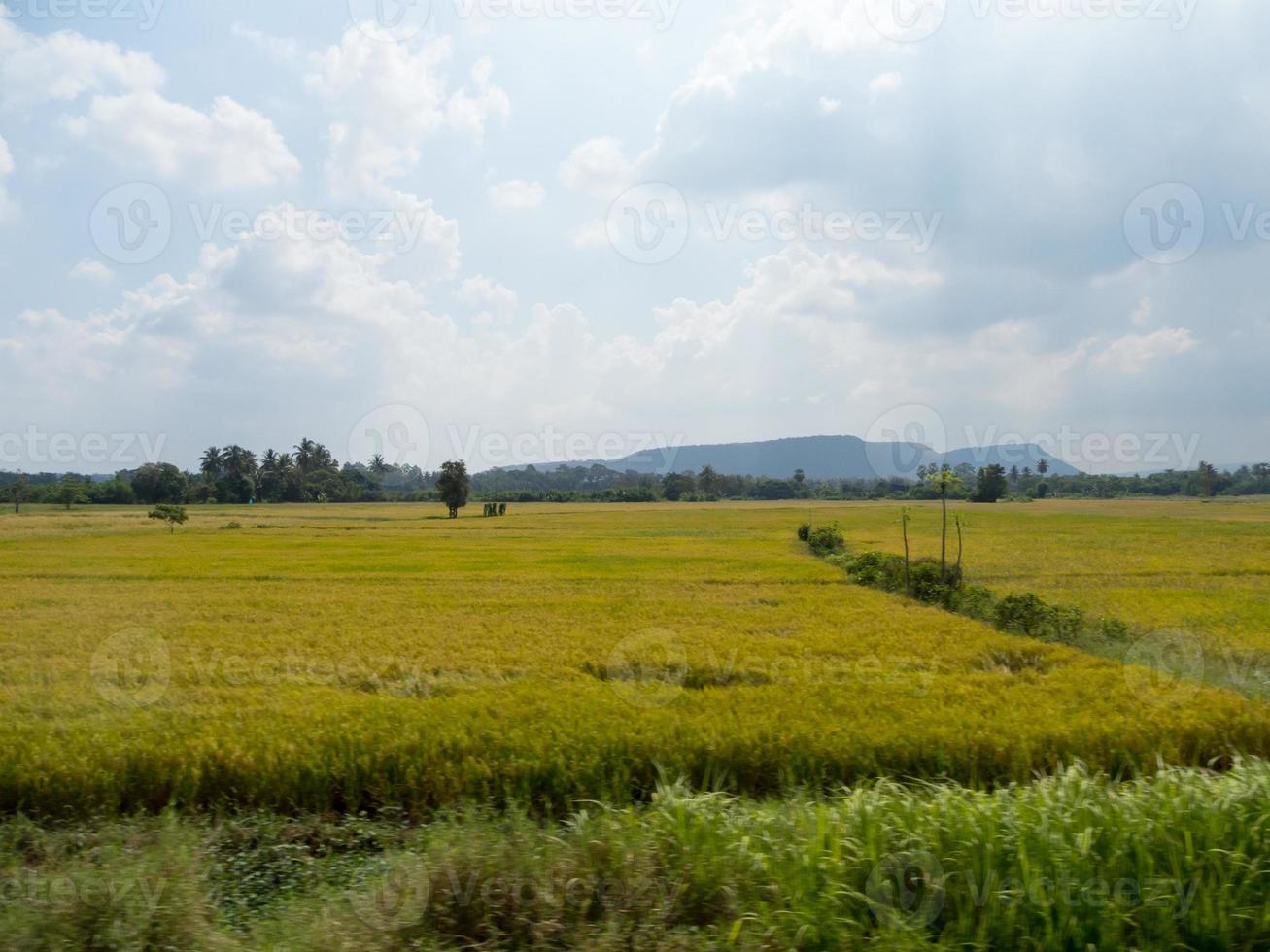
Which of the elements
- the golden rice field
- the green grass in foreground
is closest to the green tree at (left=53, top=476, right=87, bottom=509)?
the golden rice field

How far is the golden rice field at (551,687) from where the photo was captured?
237 inches

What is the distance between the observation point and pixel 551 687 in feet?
29.5

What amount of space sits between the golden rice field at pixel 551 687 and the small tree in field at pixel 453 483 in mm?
47266

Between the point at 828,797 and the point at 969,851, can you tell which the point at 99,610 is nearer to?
the point at 828,797

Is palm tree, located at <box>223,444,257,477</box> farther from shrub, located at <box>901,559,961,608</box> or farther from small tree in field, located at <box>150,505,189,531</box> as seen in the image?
shrub, located at <box>901,559,961,608</box>

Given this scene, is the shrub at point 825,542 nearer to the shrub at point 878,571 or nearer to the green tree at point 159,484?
the shrub at point 878,571

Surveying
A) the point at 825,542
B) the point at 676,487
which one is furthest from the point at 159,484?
the point at 825,542

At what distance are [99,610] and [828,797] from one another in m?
16.7

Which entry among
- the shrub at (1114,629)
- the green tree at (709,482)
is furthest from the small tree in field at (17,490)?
the green tree at (709,482)

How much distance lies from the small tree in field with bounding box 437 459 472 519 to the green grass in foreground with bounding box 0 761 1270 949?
67546mm

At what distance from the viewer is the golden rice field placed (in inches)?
237

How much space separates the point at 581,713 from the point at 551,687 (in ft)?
5.89

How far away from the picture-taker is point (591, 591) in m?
19.4

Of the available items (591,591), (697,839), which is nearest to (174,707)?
(697,839)
